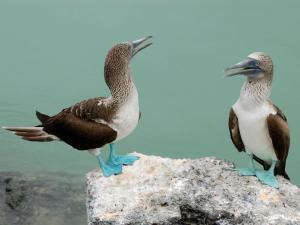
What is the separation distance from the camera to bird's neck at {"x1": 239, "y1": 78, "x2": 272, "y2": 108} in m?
2.83

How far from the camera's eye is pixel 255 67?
2.79 m

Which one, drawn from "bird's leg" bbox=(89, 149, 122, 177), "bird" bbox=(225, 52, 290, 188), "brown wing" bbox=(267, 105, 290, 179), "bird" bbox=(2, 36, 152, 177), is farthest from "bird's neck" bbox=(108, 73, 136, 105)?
"brown wing" bbox=(267, 105, 290, 179)

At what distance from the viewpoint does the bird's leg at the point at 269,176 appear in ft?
9.71

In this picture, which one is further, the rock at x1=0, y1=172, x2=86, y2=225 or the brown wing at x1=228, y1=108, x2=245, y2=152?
the rock at x1=0, y1=172, x2=86, y2=225

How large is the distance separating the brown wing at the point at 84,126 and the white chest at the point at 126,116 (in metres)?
0.03

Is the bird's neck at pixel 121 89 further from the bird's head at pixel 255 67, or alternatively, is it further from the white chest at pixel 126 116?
the bird's head at pixel 255 67

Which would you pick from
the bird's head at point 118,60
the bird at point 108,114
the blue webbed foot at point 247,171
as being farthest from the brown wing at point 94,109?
the blue webbed foot at point 247,171

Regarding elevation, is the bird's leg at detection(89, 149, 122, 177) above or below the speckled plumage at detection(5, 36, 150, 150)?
below

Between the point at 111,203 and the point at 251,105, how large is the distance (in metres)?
0.78

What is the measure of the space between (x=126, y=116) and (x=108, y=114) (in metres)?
0.08

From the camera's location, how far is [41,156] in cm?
554

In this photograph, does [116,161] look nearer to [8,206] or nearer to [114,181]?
[114,181]

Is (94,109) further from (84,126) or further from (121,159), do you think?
(121,159)

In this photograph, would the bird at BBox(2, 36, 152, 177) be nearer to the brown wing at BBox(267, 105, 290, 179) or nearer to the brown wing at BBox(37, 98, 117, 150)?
the brown wing at BBox(37, 98, 117, 150)
